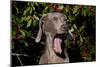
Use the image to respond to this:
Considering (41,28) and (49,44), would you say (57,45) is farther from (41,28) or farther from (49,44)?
(41,28)

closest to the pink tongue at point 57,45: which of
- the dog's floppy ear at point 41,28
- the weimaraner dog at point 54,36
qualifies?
the weimaraner dog at point 54,36

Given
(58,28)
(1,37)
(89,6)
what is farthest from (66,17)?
(1,37)

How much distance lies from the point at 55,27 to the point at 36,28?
0.17 meters

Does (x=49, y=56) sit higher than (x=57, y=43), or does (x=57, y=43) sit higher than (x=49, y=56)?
(x=57, y=43)

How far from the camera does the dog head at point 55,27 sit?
4.81ft

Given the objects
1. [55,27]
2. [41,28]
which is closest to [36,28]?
[41,28]

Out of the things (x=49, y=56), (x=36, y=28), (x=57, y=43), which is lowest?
(x=49, y=56)

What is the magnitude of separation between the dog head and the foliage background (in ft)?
0.11

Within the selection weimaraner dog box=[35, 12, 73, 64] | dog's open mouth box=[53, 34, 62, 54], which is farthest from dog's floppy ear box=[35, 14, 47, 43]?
dog's open mouth box=[53, 34, 62, 54]

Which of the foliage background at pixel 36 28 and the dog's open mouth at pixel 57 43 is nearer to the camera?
the foliage background at pixel 36 28

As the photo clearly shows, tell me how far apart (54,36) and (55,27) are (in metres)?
0.08

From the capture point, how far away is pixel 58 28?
1.52 metres

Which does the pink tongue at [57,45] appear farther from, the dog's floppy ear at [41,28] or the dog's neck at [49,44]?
the dog's floppy ear at [41,28]

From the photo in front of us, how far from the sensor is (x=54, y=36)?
1.51 metres
